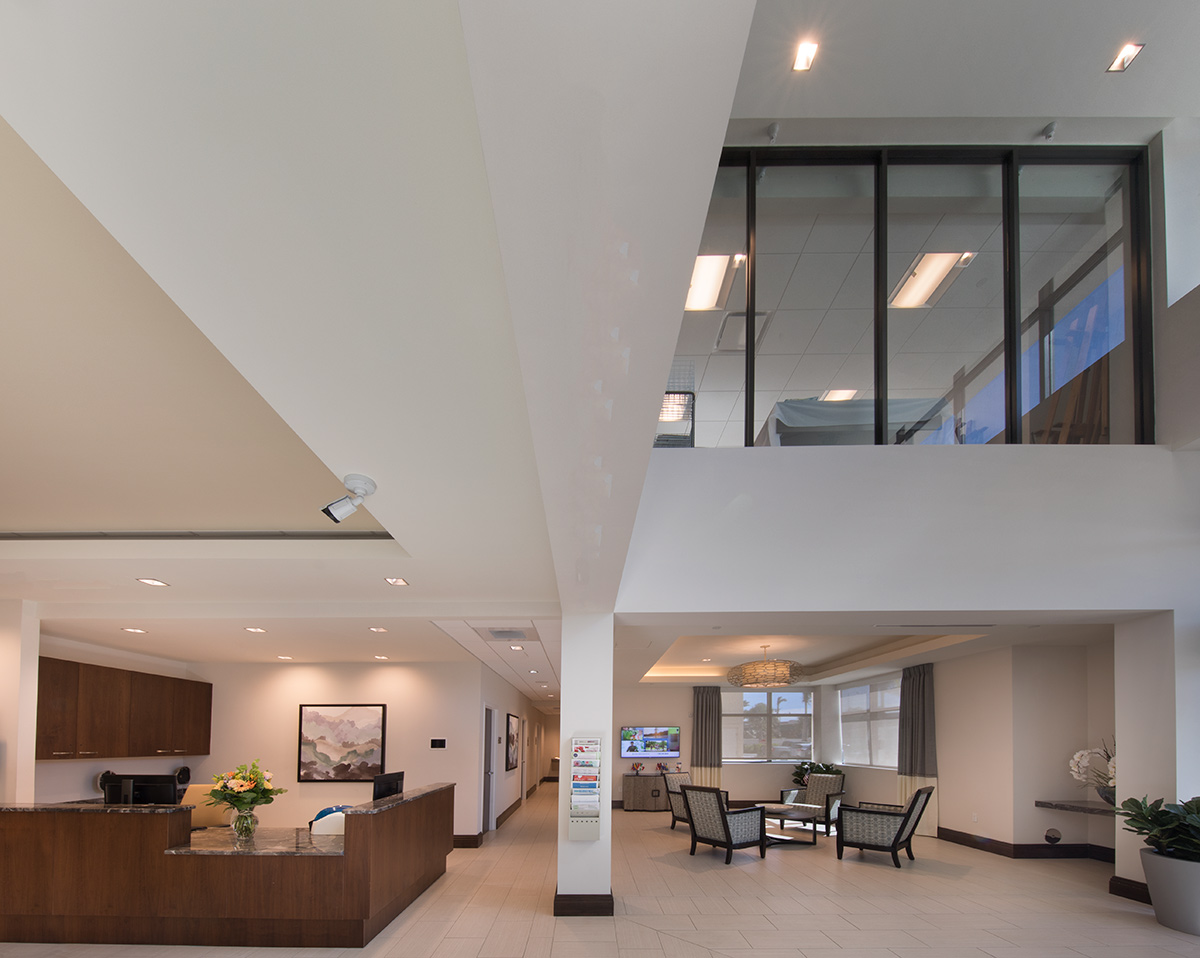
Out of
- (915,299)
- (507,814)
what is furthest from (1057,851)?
(507,814)

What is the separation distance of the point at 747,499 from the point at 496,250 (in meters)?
5.30

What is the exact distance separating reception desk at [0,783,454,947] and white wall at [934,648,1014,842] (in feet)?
24.6

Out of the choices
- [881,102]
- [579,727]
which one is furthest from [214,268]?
Result: [881,102]

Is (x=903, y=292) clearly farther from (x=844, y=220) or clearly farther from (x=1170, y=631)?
(x=1170, y=631)

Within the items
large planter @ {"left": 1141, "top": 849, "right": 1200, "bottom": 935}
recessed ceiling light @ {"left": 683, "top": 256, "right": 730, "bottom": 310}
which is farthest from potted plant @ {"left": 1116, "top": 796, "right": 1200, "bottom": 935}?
recessed ceiling light @ {"left": 683, "top": 256, "right": 730, "bottom": 310}

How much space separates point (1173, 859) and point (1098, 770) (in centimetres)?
300

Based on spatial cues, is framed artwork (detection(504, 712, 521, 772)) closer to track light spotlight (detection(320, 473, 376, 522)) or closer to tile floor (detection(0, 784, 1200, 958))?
tile floor (detection(0, 784, 1200, 958))

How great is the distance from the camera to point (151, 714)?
10297 mm

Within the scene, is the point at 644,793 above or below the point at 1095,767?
below

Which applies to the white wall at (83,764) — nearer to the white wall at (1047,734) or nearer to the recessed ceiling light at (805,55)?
the recessed ceiling light at (805,55)

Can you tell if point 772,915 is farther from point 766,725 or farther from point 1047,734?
point 766,725

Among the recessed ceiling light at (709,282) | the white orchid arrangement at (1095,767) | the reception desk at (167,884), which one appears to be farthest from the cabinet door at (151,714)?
the white orchid arrangement at (1095,767)

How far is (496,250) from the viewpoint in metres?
2.05

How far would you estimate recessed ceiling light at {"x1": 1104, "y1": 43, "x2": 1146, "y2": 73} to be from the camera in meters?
6.22
